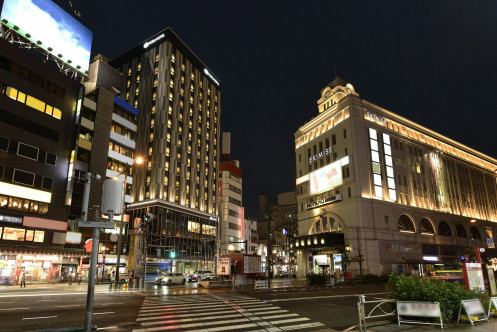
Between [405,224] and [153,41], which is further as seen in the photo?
[153,41]

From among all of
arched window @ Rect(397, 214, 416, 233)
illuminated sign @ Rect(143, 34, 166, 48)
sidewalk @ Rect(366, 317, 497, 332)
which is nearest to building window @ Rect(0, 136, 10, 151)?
sidewalk @ Rect(366, 317, 497, 332)

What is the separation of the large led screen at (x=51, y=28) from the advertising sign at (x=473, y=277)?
198 ft

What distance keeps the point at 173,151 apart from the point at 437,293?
238 ft

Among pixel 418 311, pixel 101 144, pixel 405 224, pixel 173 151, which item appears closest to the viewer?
pixel 418 311

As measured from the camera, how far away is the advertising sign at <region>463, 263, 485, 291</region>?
49.9ft

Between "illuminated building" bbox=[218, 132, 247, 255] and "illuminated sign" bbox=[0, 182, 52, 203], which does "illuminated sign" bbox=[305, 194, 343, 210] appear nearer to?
"illuminated building" bbox=[218, 132, 247, 255]

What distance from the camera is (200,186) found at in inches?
3450

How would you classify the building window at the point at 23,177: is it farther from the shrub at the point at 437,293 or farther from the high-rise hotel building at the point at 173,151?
the shrub at the point at 437,293

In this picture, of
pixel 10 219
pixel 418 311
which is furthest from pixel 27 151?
pixel 418 311

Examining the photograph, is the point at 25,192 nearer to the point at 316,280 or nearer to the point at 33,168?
the point at 33,168

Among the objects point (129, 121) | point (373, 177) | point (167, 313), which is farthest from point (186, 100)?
point (167, 313)

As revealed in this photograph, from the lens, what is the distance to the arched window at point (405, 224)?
64425mm

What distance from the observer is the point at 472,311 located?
1162cm

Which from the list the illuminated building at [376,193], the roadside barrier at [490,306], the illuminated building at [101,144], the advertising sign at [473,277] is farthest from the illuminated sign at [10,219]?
the roadside barrier at [490,306]
